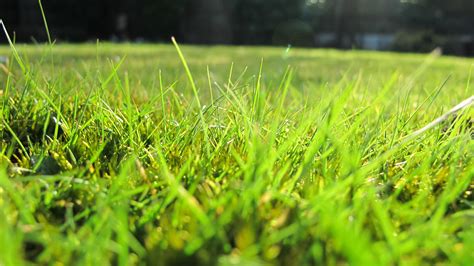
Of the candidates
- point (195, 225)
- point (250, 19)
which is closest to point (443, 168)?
point (195, 225)

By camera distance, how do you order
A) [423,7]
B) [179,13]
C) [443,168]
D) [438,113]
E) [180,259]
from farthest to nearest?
1. [423,7]
2. [179,13]
3. [438,113]
4. [443,168]
5. [180,259]

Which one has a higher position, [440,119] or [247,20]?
[440,119]

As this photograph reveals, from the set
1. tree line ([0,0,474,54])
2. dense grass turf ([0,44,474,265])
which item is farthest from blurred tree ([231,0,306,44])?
dense grass turf ([0,44,474,265])

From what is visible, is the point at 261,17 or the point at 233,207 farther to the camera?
the point at 261,17

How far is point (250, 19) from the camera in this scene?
15.3m

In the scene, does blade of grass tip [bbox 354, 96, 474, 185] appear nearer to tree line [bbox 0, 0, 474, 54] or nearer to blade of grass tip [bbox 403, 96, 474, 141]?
blade of grass tip [bbox 403, 96, 474, 141]

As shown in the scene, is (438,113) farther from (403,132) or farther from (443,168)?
(443,168)

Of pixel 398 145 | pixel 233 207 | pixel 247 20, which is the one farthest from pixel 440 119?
pixel 247 20

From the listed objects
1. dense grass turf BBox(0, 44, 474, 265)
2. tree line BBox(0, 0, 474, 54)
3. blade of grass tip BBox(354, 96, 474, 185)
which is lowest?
tree line BBox(0, 0, 474, 54)

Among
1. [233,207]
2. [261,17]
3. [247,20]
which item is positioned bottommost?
[247,20]

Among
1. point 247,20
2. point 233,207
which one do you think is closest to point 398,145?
point 233,207

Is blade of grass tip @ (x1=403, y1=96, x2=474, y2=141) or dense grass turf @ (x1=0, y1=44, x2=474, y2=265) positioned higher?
blade of grass tip @ (x1=403, y1=96, x2=474, y2=141)

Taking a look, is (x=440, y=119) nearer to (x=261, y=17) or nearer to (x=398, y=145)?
(x=398, y=145)

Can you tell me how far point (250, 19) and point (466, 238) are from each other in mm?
15245
